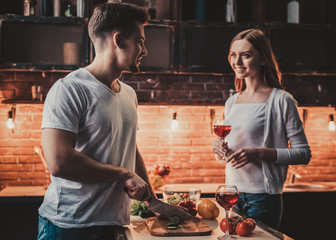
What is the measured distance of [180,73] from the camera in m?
3.60

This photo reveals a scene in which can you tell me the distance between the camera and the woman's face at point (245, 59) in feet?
7.37

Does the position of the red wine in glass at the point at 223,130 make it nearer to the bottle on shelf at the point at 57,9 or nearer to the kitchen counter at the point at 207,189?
the kitchen counter at the point at 207,189

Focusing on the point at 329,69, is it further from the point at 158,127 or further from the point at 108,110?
the point at 108,110

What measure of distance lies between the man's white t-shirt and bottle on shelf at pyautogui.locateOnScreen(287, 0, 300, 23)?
275 cm

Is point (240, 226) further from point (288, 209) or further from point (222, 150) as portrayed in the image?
point (288, 209)

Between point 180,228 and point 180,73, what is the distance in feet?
7.33

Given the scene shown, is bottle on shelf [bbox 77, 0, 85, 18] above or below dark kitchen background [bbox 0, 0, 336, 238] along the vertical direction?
above

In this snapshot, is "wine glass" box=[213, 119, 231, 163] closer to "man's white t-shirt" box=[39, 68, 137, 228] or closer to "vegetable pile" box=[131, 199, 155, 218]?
"vegetable pile" box=[131, 199, 155, 218]

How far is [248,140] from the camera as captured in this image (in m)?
2.15

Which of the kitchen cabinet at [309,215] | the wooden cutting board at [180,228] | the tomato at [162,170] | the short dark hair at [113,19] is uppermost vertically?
the short dark hair at [113,19]

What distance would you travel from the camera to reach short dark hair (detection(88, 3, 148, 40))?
160 centimetres

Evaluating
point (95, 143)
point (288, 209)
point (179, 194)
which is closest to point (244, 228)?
point (179, 194)

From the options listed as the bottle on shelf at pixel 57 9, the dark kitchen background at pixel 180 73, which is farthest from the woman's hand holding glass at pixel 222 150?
the bottle on shelf at pixel 57 9

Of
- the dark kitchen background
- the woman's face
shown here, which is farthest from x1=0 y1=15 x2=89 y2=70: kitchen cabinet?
the woman's face
